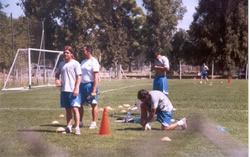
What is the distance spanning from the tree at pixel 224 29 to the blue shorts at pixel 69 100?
1647cm

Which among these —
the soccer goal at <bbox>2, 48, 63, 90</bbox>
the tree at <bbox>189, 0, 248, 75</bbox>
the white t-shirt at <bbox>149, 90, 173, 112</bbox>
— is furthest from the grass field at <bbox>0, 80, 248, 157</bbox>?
the tree at <bbox>189, 0, 248, 75</bbox>

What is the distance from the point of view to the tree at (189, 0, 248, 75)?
22875 mm

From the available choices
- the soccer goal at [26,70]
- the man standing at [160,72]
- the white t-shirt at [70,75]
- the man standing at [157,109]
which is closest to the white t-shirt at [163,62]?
the man standing at [160,72]

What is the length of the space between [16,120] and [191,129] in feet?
13.0

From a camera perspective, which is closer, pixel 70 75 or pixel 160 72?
pixel 70 75

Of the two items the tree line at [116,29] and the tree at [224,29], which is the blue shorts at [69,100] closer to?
the tree line at [116,29]

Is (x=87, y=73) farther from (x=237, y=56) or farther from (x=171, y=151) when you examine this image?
(x=237, y=56)

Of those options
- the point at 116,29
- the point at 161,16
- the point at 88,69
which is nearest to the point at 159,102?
the point at 88,69

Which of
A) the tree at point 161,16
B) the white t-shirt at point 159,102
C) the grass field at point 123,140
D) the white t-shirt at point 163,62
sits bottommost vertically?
the grass field at point 123,140

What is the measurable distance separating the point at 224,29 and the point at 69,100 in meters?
20.6

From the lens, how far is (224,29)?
24.8m

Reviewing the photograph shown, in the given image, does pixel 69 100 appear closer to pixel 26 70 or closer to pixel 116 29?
pixel 116 29

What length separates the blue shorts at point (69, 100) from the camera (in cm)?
616

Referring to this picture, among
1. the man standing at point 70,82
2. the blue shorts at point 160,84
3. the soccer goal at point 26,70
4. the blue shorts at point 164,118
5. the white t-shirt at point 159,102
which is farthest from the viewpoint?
the soccer goal at point 26,70
